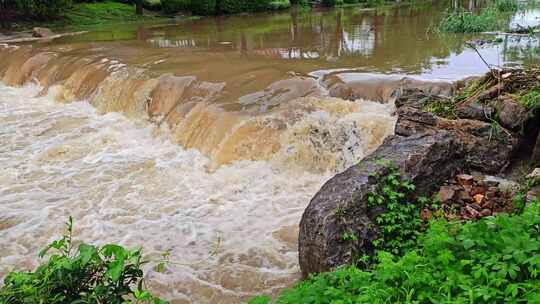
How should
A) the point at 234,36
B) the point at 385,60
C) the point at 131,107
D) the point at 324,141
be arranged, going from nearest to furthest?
the point at 324,141
the point at 131,107
the point at 385,60
the point at 234,36

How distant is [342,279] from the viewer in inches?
109

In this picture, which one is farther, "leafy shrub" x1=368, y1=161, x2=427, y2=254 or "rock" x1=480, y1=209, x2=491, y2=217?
"rock" x1=480, y1=209, x2=491, y2=217

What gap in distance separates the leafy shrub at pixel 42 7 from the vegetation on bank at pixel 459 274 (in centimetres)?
2042

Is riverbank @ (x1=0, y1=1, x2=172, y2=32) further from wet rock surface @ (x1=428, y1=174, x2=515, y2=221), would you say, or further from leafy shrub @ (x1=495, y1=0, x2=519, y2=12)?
wet rock surface @ (x1=428, y1=174, x2=515, y2=221)

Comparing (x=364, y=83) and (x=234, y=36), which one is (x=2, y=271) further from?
(x=234, y=36)

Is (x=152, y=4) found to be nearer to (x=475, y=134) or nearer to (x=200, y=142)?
(x=200, y=142)

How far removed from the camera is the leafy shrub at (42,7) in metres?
19.4

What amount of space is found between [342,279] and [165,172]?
4444mm

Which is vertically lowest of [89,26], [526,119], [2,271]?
[2,271]

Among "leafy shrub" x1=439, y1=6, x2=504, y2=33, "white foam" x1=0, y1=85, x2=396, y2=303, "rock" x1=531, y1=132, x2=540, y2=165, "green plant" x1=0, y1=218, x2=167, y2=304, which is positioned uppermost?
"leafy shrub" x1=439, y1=6, x2=504, y2=33

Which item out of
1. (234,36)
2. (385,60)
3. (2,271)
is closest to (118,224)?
(2,271)

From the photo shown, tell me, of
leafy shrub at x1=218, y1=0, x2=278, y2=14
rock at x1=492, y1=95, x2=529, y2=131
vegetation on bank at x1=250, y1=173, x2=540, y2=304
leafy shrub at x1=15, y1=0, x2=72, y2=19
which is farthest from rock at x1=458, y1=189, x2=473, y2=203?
leafy shrub at x1=218, y1=0, x2=278, y2=14

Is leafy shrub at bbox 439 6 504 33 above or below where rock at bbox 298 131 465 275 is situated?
above

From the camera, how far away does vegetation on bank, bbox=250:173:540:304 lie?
2297 millimetres
